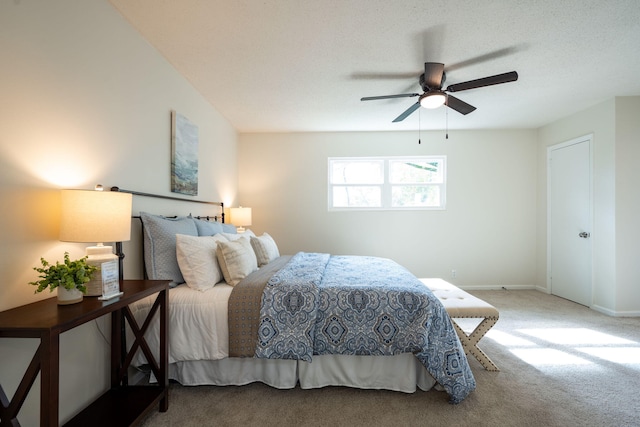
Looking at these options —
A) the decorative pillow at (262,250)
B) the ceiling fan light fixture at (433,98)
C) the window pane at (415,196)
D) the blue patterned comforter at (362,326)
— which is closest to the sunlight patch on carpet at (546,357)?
the blue patterned comforter at (362,326)

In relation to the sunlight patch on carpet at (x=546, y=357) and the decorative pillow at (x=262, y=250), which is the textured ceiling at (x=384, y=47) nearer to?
the decorative pillow at (x=262, y=250)

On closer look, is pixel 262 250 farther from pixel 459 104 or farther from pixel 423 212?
pixel 423 212

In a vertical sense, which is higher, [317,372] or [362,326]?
[362,326]

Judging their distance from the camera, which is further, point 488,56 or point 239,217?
point 239,217

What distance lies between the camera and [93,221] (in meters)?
1.49

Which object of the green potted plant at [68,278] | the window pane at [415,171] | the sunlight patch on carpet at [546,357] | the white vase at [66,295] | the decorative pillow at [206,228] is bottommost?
the sunlight patch on carpet at [546,357]

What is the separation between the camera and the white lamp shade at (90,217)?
1.46m

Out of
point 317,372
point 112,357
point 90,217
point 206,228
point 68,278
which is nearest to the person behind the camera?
point 68,278

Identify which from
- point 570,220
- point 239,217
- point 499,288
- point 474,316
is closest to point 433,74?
point 474,316

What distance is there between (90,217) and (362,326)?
5.47ft

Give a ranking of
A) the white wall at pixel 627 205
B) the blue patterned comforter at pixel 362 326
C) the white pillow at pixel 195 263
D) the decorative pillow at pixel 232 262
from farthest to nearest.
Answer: the white wall at pixel 627 205
the decorative pillow at pixel 232 262
the white pillow at pixel 195 263
the blue patterned comforter at pixel 362 326

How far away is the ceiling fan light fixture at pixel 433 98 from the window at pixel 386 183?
2.29m

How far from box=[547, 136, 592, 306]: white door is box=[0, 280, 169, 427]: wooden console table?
4938 millimetres

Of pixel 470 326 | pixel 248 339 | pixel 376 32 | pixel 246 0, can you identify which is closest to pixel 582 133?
pixel 470 326
